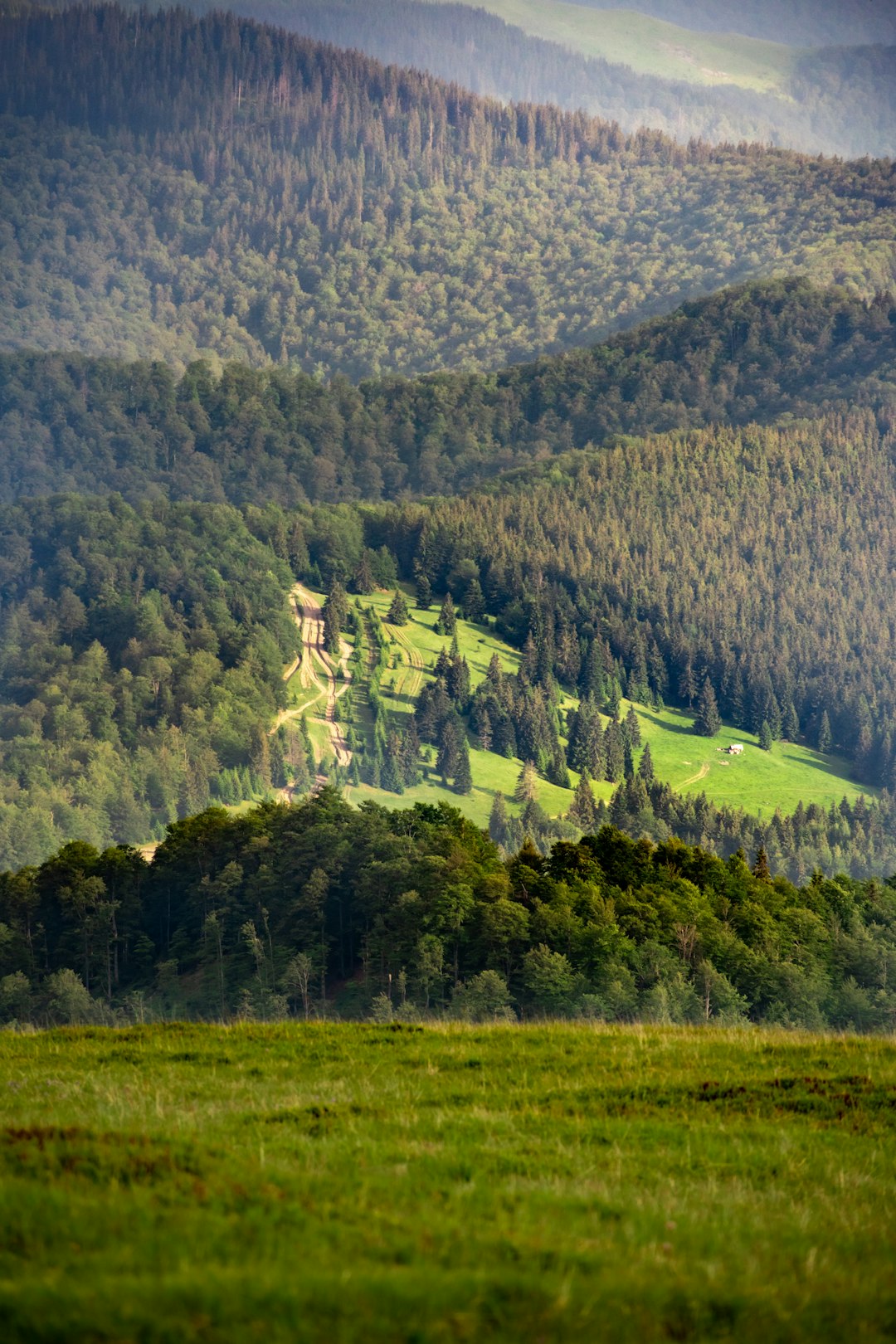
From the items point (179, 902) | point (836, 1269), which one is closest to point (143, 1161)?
point (836, 1269)

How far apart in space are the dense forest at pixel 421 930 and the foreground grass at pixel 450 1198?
39.1m

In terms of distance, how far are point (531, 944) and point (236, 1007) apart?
2465cm

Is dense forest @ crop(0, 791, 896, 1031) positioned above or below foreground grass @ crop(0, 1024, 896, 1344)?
below

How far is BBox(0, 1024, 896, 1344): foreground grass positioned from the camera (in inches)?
459

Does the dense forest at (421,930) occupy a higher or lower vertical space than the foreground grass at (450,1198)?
lower

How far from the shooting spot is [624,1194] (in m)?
16.0

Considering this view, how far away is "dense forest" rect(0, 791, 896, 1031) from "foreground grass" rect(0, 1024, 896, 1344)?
39.1 meters

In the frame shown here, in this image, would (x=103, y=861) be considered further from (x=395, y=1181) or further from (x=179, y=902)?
(x=395, y=1181)

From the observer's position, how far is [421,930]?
75.6 m

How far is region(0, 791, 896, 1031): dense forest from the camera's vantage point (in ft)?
223

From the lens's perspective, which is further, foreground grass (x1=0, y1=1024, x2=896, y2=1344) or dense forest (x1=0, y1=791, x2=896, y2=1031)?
dense forest (x1=0, y1=791, x2=896, y2=1031)

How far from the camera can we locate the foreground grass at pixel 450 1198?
1166 centimetres

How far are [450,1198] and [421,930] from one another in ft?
200

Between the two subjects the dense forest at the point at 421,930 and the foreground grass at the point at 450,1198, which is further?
the dense forest at the point at 421,930
